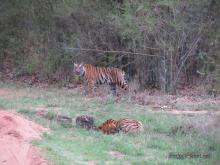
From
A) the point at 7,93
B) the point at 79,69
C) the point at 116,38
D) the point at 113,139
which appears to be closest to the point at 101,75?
the point at 79,69

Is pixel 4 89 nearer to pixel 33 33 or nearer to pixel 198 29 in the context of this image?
pixel 33 33

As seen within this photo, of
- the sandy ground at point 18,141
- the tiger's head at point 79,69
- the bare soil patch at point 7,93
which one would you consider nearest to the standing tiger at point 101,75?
the tiger's head at point 79,69

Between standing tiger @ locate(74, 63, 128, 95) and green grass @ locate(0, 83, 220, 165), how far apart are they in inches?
105

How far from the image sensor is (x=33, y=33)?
72.3 feet

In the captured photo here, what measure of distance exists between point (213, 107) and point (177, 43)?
3850 mm

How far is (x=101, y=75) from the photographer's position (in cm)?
1822

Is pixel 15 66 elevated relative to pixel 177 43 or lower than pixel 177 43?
lower

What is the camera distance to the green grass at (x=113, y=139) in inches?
364

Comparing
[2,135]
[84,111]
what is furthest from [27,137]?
[84,111]

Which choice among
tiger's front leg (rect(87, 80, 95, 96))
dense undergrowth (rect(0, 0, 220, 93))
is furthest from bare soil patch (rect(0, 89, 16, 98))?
dense undergrowth (rect(0, 0, 220, 93))

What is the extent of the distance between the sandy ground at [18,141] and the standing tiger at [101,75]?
7025 mm

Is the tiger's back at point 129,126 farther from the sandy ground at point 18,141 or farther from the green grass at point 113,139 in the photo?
the sandy ground at point 18,141

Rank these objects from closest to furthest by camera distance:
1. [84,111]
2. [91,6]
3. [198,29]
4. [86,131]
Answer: [86,131] → [84,111] → [198,29] → [91,6]

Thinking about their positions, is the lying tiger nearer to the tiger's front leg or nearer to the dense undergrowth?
the dense undergrowth
